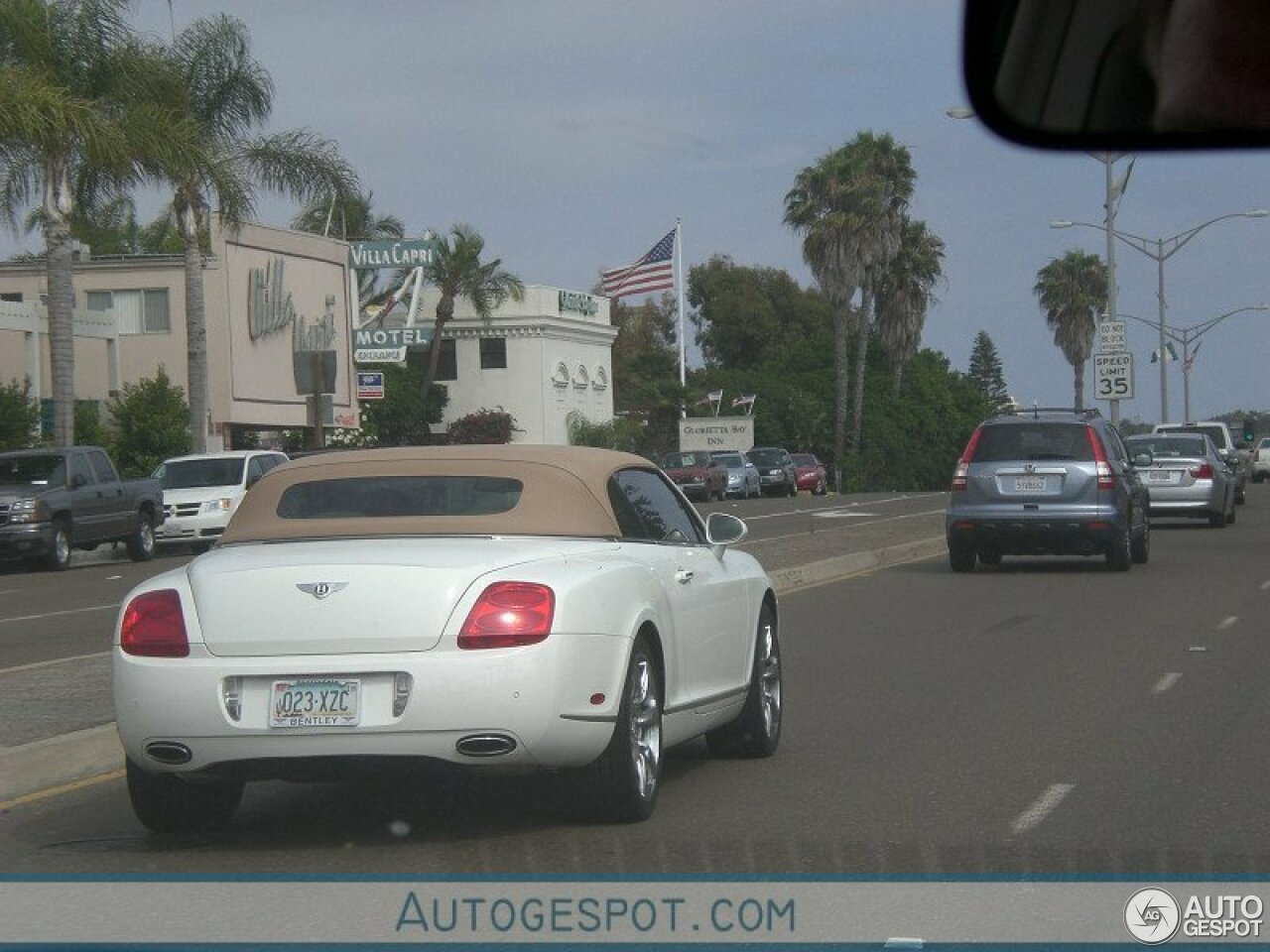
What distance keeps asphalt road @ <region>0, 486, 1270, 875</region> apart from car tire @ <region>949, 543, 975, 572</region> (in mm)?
8791

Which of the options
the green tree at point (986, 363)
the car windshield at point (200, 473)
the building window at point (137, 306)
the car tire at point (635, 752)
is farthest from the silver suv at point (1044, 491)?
the green tree at point (986, 363)

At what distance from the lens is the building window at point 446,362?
247 feet

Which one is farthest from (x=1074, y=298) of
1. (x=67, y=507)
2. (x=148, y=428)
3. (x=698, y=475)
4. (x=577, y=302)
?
(x=67, y=507)

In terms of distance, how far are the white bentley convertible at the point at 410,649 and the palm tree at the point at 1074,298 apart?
80.8 metres

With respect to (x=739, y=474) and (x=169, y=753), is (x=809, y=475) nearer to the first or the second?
(x=739, y=474)

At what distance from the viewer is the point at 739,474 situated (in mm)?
→ 59219

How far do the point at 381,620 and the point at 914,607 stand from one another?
39.1 ft

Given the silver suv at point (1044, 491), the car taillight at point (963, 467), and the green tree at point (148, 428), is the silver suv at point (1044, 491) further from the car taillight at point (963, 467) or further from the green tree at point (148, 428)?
the green tree at point (148, 428)

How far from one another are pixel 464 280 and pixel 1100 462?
5106cm

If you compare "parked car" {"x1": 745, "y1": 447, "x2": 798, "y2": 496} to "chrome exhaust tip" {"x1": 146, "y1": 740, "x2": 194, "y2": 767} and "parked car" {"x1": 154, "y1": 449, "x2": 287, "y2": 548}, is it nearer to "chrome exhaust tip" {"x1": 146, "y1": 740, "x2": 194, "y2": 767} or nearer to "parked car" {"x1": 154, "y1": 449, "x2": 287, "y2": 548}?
"parked car" {"x1": 154, "y1": 449, "x2": 287, "y2": 548}

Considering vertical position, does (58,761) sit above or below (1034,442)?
below

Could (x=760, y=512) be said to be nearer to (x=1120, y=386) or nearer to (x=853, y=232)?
(x=1120, y=386)

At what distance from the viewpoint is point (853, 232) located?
227ft

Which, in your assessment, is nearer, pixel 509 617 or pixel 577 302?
pixel 509 617
